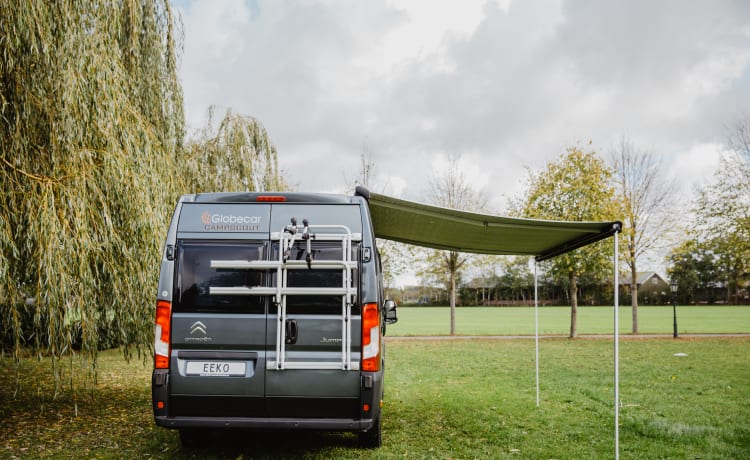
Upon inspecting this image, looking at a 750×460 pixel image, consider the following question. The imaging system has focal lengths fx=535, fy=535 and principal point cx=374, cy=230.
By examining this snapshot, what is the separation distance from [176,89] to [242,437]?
18.3ft

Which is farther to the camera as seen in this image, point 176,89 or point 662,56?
point 662,56

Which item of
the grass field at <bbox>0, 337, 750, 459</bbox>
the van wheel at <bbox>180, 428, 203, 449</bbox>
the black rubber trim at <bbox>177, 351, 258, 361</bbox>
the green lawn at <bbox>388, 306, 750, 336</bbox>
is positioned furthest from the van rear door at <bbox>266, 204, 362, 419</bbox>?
the green lawn at <bbox>388, 306, 750, 336</bbox>

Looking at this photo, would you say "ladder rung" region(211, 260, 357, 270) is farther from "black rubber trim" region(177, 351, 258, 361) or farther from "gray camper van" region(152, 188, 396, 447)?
"black rubber trim" region(177, 351, 258, 361)

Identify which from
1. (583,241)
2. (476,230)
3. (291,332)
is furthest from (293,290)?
(583,241)

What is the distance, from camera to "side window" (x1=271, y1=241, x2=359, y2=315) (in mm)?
4297

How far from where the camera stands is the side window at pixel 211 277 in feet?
14.1

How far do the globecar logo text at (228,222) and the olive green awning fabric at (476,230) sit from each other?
987 millimetres

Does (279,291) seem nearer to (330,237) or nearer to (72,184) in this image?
(330,237)

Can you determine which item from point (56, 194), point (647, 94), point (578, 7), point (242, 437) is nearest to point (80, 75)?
point (56, 194)

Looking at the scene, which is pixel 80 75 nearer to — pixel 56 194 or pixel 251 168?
pixel 56 194

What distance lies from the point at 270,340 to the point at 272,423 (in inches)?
25.7

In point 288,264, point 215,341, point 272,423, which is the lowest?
point 272,423

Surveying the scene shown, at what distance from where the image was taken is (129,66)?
7.71 metres

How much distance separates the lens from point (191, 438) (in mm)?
5434
